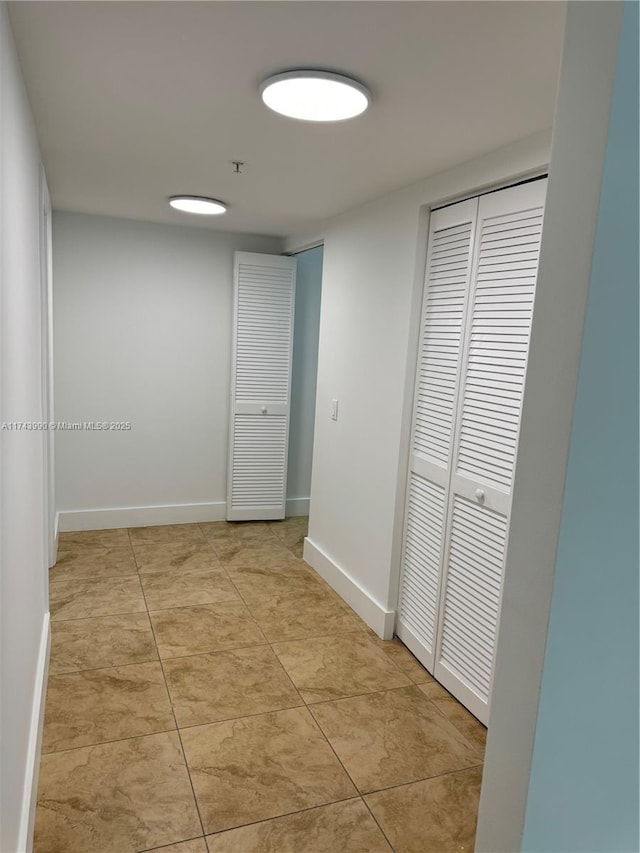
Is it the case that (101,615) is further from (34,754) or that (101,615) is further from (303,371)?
(303,371)

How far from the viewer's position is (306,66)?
1.67m

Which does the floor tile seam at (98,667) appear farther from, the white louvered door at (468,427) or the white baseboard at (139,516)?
the white baseboard at (139,516)

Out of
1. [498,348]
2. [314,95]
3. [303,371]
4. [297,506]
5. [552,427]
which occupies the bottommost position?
[297,506]

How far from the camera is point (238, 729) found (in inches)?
95.0

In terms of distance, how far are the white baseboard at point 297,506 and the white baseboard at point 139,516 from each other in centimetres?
59

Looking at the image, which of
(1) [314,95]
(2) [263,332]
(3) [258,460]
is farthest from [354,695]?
(2) [263,332]

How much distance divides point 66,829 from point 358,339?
2.59 m

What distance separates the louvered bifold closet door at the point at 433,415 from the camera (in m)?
2.68

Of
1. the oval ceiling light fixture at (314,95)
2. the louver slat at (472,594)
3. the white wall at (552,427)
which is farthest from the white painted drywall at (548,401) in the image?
the louver slat at (472,594)

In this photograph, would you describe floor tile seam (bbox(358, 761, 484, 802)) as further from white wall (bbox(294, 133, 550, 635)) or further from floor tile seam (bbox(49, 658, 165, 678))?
floor tile seam (bbox(49, 658, 165, 678))

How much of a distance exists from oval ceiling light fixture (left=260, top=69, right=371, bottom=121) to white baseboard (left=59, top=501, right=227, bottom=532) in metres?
3.49

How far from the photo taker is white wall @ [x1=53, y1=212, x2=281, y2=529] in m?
4.33

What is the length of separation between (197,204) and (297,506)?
277 centimetres

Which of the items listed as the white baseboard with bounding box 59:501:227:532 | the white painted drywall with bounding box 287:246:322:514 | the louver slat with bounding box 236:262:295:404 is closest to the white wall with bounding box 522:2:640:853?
the louver slat with bounding box 236:262:295:404
